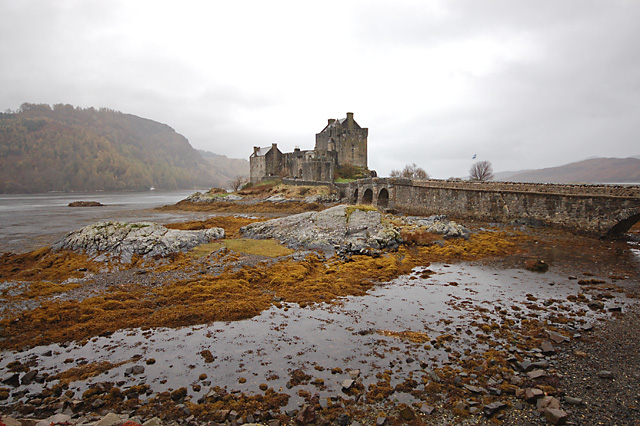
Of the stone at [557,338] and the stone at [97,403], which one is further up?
the stone at [557,338]

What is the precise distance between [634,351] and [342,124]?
60844 millimetres

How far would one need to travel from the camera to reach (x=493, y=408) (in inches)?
242

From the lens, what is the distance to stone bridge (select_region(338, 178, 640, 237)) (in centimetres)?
2170

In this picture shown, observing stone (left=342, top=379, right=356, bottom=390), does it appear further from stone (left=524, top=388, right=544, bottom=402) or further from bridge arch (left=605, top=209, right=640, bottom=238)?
bridge arch (left=605, top=209, right=640, bottom=238)

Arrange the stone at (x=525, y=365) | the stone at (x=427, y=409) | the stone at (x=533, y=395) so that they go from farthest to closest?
the stone at (x=525, y=365), the stone at (x=533, y=395), the stone at (x=427, y=409)

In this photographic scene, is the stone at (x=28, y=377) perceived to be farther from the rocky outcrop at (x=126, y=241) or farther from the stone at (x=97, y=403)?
the rocky outcrop at (x=126, y=241)

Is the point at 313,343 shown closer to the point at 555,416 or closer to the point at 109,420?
the point at 109,420

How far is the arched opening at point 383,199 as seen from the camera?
46.6 metres

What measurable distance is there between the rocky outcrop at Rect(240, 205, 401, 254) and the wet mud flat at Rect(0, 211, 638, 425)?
8569mm

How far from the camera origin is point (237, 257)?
61.6ft

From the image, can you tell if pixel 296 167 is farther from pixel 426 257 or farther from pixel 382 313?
pixel 382 313

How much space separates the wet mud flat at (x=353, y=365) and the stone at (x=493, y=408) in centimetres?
2

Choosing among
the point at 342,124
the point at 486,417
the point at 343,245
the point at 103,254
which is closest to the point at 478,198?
the point at 343,245

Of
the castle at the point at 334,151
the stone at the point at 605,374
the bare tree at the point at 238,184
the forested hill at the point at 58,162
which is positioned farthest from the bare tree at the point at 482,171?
the forested hill at the point at 58,162
